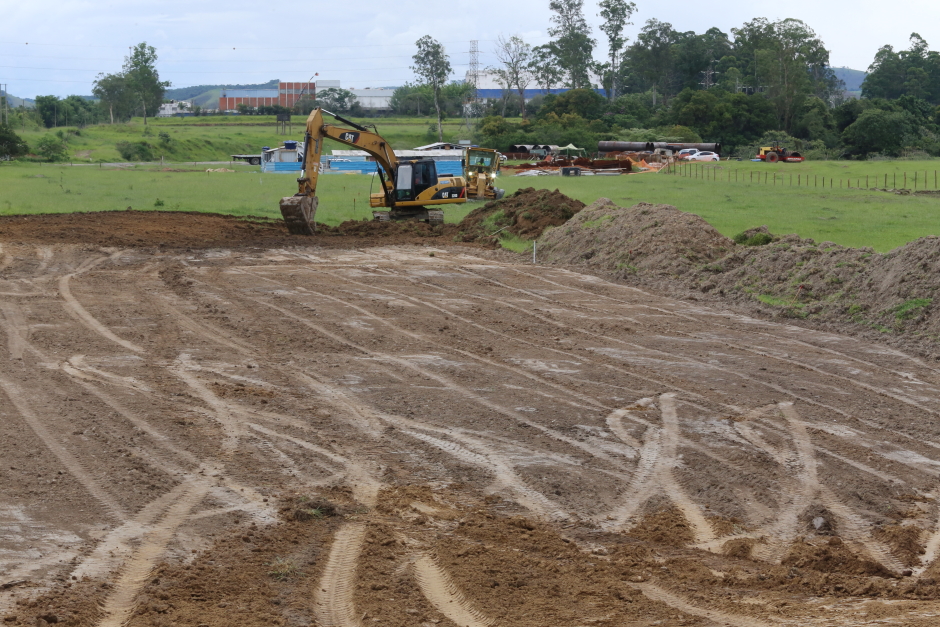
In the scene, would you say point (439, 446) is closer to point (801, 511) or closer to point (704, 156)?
point (801, 511)

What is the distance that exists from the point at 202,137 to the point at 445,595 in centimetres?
9782

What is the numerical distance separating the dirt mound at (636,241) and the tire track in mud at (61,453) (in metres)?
14.1

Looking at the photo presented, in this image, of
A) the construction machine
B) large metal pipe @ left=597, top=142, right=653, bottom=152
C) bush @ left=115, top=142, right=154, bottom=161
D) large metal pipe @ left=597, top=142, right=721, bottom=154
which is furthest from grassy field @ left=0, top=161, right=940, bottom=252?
large metal pipe @ left=597, top=142, right=653, bottom=152

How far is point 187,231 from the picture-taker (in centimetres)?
2706

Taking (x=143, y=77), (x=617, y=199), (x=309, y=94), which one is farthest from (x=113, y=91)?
(x=617, y=199)

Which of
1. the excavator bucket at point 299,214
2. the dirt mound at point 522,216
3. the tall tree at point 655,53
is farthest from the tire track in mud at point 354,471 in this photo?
the tall tree at point 655,53

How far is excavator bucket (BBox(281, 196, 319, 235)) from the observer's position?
26.7m

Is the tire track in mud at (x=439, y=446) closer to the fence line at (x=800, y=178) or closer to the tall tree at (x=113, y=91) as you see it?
the fence line at (x=800, y=178)

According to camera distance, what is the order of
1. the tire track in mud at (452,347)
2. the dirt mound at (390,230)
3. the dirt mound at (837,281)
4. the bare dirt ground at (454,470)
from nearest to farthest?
the bare dirt ground at (454,470) < the tire track in mud at (452,347) < the dirt mound at (837,281) < the dirt mound at (390,230)

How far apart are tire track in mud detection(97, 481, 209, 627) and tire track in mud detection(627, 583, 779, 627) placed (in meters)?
3.51

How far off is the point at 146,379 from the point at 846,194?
3681 cm

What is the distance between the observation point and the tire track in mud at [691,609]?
5.86 m

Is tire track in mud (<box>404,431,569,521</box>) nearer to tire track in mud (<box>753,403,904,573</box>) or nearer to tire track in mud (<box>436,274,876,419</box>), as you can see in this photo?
tire track in mud (<box>753,403,904,573</box>)

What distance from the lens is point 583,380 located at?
11.9 m
